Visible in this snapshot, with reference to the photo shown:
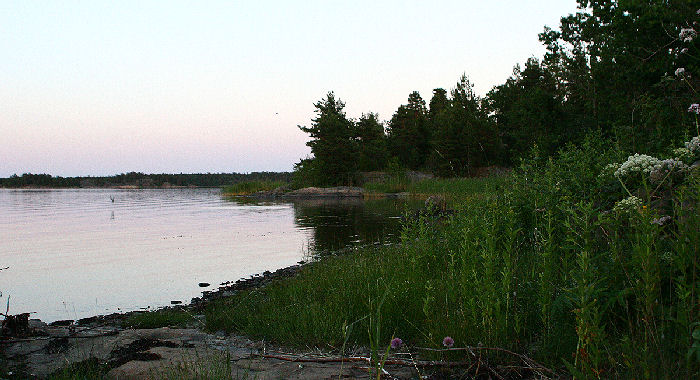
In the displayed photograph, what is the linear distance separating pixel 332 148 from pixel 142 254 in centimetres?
4283

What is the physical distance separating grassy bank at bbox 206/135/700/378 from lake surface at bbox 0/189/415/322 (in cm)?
369

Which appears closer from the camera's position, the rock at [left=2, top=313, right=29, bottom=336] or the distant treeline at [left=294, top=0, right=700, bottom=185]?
the rock at [left=2, top=313, right=29, bottom=336]

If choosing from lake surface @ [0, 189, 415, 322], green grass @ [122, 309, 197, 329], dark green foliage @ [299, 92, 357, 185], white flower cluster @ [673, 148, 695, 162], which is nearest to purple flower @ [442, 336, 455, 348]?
white flower cluster @ [673, 148, 695, 162]

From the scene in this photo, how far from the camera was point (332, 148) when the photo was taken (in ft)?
194

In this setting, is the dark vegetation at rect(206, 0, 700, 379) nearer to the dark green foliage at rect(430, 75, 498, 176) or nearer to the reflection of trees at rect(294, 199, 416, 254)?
the reflection of trees at rect(294, 199, 416, 254)

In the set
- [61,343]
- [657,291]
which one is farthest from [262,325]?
[657,291]

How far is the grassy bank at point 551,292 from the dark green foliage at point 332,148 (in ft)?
163

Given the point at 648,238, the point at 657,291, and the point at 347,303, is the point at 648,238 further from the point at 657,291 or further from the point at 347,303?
the point at 347,303

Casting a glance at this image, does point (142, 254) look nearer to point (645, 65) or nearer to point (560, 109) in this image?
point (645, 65)

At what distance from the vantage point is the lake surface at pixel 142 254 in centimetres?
1130

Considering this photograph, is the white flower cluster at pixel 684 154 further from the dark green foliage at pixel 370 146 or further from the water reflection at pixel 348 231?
the dark green foliage at pixel 370 146

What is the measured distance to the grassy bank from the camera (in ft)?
11.4

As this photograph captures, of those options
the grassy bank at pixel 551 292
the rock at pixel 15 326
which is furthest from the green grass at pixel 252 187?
the rock at pixel 15 326

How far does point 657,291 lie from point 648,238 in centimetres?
81
